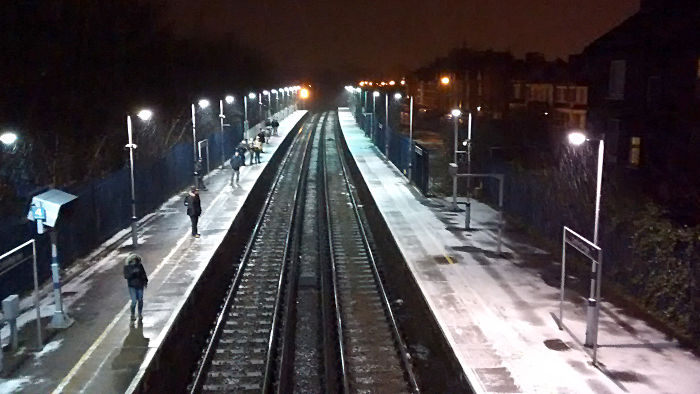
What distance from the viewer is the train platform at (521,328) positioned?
11789mm

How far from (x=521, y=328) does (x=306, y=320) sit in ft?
16.1

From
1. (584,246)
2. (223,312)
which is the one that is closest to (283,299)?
(223,312)

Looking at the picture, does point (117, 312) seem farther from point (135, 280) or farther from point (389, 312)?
point (389, 312)

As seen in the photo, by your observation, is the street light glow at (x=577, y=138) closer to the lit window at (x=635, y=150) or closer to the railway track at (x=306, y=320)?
the railway track at (x=306, y=320)

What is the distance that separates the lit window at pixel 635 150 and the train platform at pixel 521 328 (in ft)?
28.2

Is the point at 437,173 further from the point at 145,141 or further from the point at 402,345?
the point at 402,345

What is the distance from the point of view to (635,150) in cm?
2964

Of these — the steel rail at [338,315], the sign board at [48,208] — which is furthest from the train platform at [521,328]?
the sign board at [48,208]

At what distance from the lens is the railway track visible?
42.0 feet

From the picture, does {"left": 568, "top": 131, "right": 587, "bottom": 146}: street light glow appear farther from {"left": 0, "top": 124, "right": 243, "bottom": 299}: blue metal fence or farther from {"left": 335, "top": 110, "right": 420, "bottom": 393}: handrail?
{"left": 0, "top": 124, "right": 243, "bottom": 299}: blue metal fence

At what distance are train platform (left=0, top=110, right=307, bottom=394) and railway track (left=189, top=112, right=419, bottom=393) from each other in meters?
1.10

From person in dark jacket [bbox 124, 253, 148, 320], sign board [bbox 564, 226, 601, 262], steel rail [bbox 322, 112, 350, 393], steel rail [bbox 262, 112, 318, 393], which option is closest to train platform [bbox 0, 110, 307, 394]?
person in dark jacket [bbox 124, 253, 148, 320]

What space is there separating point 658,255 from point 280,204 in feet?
65.7

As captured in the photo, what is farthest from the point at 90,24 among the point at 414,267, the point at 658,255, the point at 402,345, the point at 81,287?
the point at 658,255
